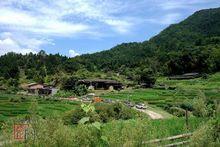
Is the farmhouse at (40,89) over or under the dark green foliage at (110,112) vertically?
over

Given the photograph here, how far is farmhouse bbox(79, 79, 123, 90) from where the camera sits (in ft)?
372

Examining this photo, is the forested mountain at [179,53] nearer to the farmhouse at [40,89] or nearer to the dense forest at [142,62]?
the dense forest at [142,62]

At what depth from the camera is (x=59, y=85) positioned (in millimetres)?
116062

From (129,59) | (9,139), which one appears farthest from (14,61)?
(9,139)

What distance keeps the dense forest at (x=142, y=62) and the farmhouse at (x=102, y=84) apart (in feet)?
19.9

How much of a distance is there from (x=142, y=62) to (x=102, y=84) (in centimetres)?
3520

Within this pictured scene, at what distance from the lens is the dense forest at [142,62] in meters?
128

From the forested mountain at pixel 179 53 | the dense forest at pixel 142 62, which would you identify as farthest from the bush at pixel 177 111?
the forested mountain at pixel 179 53

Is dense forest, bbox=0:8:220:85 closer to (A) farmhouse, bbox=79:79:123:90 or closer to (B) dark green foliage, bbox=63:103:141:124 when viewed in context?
(A) farmhouse, bbox=79:79:123:90

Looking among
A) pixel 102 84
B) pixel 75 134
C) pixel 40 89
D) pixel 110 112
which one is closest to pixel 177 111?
pixel 110 112

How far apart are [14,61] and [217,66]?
7849 cm

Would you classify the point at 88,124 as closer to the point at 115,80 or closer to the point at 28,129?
the point at 28,129

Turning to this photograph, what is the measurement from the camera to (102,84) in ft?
380

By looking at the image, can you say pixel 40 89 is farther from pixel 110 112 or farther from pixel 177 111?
pixel 110 112
